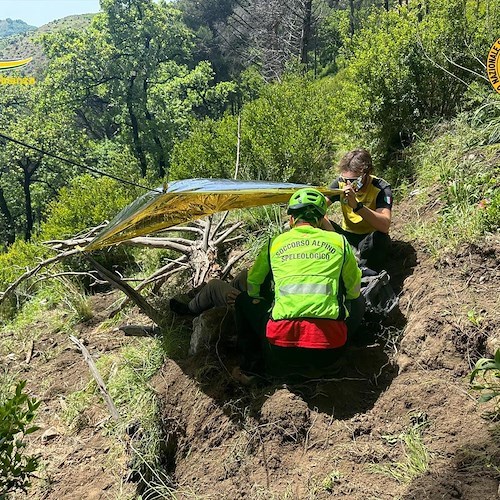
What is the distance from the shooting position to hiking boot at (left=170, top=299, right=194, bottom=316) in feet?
12.9

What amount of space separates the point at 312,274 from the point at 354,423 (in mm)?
843

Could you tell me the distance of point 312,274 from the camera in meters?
2.47

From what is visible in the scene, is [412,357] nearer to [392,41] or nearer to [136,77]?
[392,41]

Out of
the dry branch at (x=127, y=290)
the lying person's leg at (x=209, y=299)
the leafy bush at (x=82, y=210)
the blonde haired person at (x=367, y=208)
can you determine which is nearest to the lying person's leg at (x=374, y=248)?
the blonde haired person at (x=367, y=208)

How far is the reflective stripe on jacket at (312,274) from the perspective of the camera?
8.02ft

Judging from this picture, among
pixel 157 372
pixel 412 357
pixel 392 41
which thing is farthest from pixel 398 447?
pixel 392 41

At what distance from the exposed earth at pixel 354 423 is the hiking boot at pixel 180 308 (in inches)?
21.6

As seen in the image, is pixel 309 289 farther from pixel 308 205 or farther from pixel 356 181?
pixel 356 181

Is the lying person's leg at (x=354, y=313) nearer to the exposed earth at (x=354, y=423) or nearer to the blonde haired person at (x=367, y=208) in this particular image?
the exposed earth at (x=354, y=423)

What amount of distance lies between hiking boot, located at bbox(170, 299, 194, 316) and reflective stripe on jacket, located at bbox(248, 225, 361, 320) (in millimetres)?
1468

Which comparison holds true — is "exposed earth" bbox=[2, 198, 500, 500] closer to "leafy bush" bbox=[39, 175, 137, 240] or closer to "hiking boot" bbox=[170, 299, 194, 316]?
"hiking boot" bbox=[170, 299, 194, 316]

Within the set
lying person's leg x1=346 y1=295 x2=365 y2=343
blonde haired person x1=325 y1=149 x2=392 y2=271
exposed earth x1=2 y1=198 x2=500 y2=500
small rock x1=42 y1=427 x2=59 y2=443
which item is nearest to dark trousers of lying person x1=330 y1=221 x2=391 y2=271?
blonde haired person x1=325 y1=149 x2=392 y2=271

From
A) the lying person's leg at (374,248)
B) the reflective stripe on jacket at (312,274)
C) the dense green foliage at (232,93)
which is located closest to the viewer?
the reflective stripe on jacket at (312,274)

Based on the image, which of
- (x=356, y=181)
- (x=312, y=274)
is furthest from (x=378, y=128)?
(x=312, y=274)
